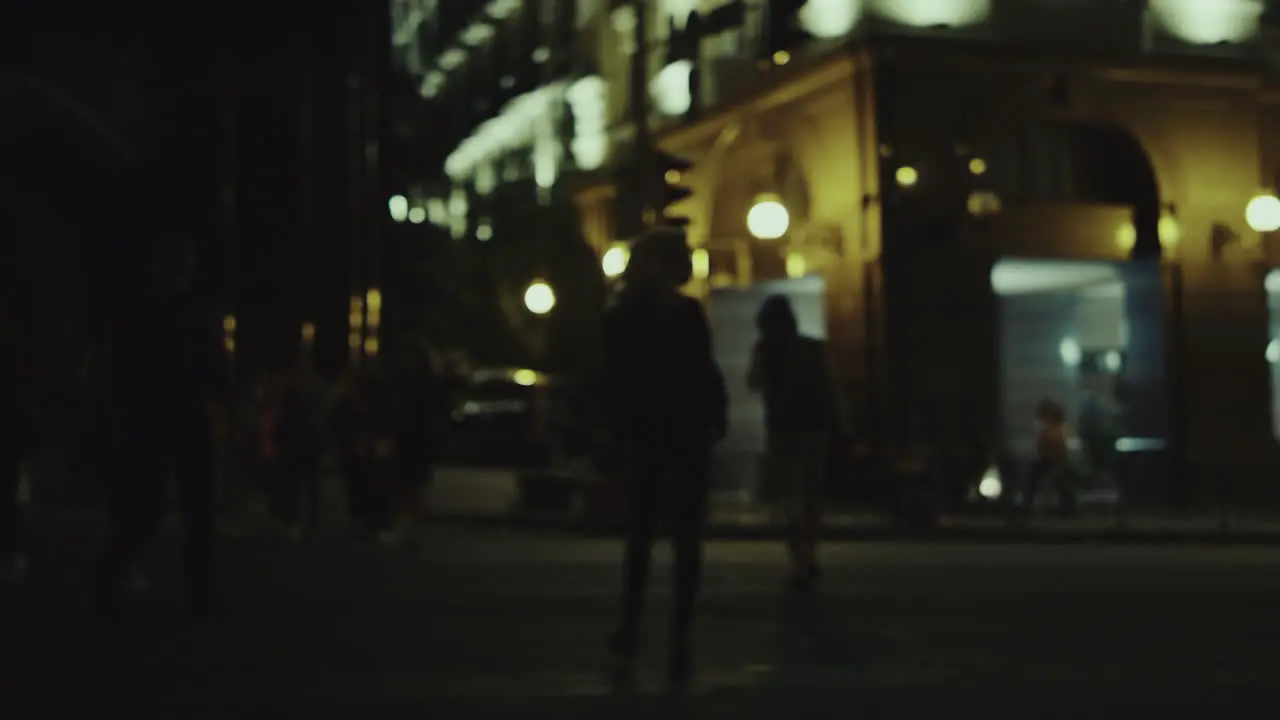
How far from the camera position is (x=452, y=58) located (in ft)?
252

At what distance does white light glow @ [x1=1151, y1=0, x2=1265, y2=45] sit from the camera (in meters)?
29.7

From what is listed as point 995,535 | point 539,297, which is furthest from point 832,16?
point 995,535

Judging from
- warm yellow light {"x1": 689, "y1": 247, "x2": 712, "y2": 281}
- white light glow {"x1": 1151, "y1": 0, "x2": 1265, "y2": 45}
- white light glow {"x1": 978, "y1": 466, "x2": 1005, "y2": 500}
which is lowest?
white light glow {"x1": 978, "y1": 466, "x2": 1005, "y2": 500}

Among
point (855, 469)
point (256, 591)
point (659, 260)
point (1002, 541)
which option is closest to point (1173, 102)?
point (855, 469)

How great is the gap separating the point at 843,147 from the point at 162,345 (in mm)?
18309

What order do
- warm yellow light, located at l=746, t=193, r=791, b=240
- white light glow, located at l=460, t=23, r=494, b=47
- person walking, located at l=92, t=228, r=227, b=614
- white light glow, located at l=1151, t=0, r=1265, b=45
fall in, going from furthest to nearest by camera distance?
white light glow, located at l=460, t=23, r=494, b=47
white light glow, located at l=1151, t=0, r=1265, b=45
warm yellow light, located at l=746, t=193, r=791, b=240
person walking, located at l=92, t=228, r=227, b=614

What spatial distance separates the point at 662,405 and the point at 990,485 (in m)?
17.6

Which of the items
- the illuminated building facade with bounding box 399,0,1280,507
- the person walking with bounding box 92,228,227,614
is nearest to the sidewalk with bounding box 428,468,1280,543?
the illuminated building facade with bounding box 399,0,1280,507

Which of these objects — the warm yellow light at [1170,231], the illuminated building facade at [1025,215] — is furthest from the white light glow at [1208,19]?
the warm yellow light at [1170,231]

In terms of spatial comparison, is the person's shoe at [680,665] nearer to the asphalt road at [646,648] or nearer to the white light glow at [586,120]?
the asphalt road at [646,648]

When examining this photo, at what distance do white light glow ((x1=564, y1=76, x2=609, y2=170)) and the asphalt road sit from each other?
107ft

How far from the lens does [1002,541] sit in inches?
837

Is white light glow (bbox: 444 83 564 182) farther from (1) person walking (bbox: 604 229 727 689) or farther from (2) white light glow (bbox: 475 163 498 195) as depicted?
(1) person walking (bbox: 604 229 727 689)

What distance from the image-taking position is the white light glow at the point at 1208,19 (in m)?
29.7
